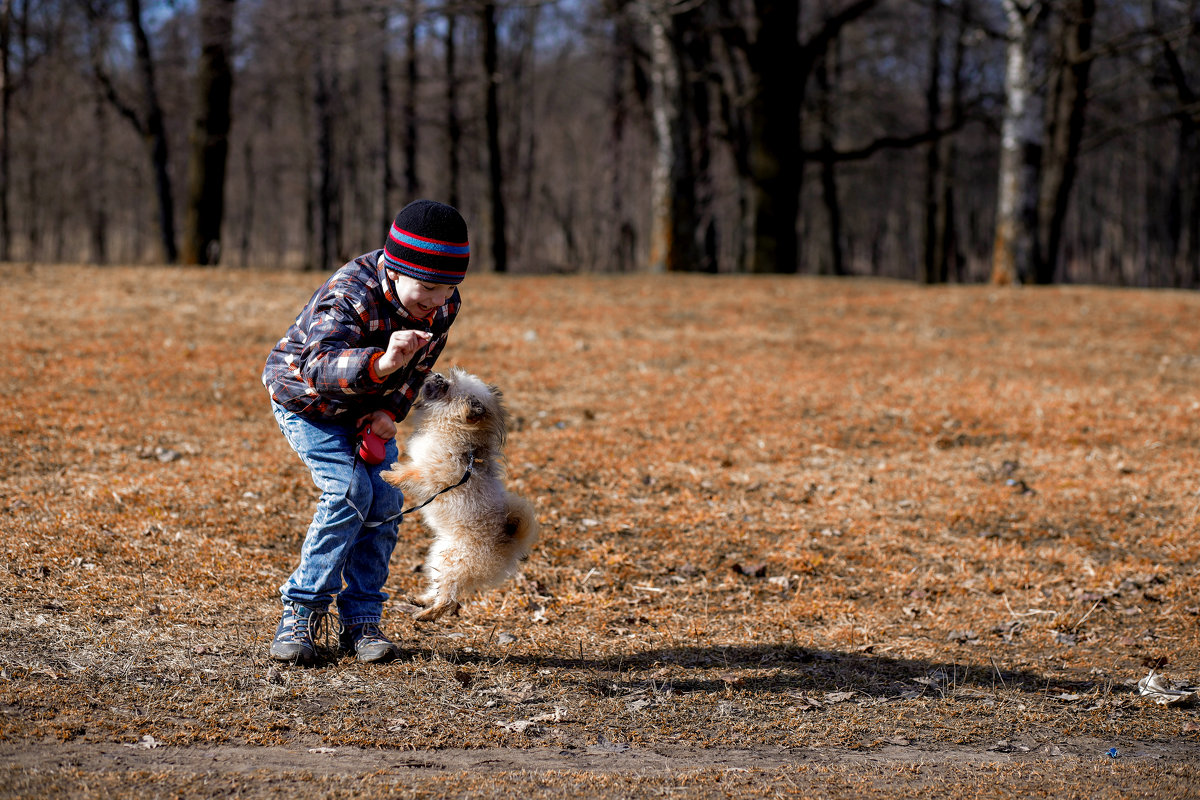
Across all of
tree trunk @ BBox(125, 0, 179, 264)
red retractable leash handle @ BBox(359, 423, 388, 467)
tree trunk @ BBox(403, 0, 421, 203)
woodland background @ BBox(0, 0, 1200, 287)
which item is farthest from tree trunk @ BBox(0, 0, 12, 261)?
red retractable leash handle @ BBox(359, 423, 388, 467)

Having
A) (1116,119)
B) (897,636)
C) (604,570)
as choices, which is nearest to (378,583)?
(604,570)

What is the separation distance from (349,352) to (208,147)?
16.6 metres

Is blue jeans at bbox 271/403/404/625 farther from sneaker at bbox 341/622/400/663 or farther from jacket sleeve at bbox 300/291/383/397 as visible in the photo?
jacket sleeve at bbox 300/291/383/397

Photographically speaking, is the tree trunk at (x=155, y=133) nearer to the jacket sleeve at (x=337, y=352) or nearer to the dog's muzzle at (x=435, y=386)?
the jacket sleeve at (x=337, y=352)

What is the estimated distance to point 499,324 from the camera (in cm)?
1348

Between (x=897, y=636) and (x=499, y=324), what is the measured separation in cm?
902

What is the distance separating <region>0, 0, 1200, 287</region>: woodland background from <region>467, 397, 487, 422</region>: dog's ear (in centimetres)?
1348

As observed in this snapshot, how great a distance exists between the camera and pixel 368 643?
14.3ft

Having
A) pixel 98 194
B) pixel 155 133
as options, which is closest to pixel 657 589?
→ pixel 155 133

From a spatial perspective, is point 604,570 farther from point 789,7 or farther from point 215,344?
point 789,7

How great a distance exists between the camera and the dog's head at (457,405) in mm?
3922

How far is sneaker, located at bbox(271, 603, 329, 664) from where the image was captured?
4.25 m

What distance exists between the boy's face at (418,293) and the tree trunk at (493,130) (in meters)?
17.8

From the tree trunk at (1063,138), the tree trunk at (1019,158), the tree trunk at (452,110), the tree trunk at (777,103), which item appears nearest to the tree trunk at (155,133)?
the tree trunk at (452,110)
